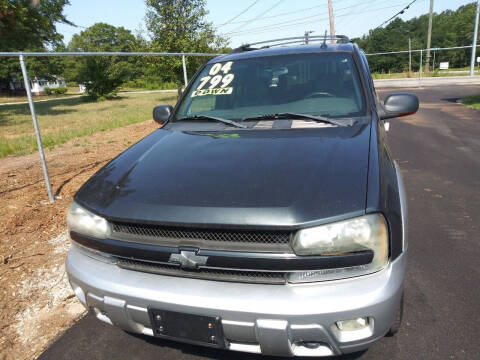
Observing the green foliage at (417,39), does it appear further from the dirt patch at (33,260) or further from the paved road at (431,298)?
the dirt patch at (33,260)

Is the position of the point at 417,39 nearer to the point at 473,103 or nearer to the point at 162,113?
the point at 473,103

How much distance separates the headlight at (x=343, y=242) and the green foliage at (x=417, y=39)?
65389 millimetres

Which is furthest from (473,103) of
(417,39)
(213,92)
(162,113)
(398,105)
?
(417,39)

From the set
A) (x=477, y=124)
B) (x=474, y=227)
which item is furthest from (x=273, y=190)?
(x=477, y=124)

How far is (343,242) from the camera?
1.54m

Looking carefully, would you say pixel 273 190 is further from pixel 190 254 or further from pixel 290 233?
pixel 190 254

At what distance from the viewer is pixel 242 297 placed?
1.53 m

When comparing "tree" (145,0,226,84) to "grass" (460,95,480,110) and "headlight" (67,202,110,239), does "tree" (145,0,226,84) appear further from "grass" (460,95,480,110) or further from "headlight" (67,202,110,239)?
"headlight" (67,202,110,239)

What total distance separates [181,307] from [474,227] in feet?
10.7

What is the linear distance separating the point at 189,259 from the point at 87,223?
24.9 inches

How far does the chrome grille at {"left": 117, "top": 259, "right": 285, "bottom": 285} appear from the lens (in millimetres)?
1579

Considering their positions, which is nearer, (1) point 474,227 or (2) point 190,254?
(2) point 190,254

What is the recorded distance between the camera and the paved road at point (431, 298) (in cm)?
210

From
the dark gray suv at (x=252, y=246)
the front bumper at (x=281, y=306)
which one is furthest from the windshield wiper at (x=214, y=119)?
the front bumper at (x=281, y=306)
